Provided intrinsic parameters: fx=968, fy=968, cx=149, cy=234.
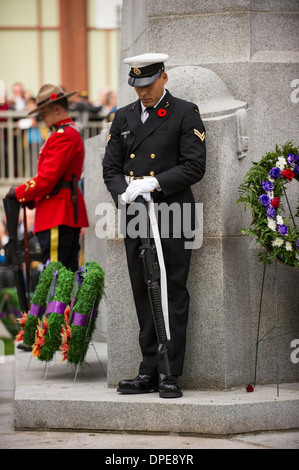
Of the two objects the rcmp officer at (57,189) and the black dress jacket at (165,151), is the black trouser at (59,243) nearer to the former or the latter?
the rcmp officer at (57,189)

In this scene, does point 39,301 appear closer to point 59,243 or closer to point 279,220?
point 59,243

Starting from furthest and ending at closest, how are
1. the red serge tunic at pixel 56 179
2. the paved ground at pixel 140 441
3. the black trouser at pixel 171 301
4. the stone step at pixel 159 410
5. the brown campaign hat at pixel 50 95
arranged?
the brown campaign hat at pixel 50 95, the red serge tunic at pixel 56 179, the black trouser at pixel 171 301, the stone step at pixel 159 410, the paved ground at pixel 140 441

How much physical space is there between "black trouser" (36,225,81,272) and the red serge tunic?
6 cm

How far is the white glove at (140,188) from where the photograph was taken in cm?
596

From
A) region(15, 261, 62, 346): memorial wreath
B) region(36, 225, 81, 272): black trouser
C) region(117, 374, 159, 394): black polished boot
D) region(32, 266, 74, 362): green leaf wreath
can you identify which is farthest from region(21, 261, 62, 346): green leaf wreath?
region(117, 374, 159, 394): black polished boot

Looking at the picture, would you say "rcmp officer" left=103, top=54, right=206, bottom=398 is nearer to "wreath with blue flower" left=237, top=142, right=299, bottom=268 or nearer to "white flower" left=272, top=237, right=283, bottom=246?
"wreath with blue flower" left=237, top=142, right=299, bottom=268

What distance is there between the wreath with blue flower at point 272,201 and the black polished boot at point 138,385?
108cm

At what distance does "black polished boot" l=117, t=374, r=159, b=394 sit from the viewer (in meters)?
6.24

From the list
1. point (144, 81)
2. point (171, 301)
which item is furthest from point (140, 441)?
point (144, 81)

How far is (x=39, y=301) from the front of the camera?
7348 millimetres

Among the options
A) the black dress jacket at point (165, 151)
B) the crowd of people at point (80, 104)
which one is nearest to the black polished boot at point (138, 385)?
the black dress jacket at point (165, 151)

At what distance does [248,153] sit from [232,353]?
4.49 feet

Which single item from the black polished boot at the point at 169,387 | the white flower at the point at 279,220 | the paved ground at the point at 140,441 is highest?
the white flower at the point at 279,220
